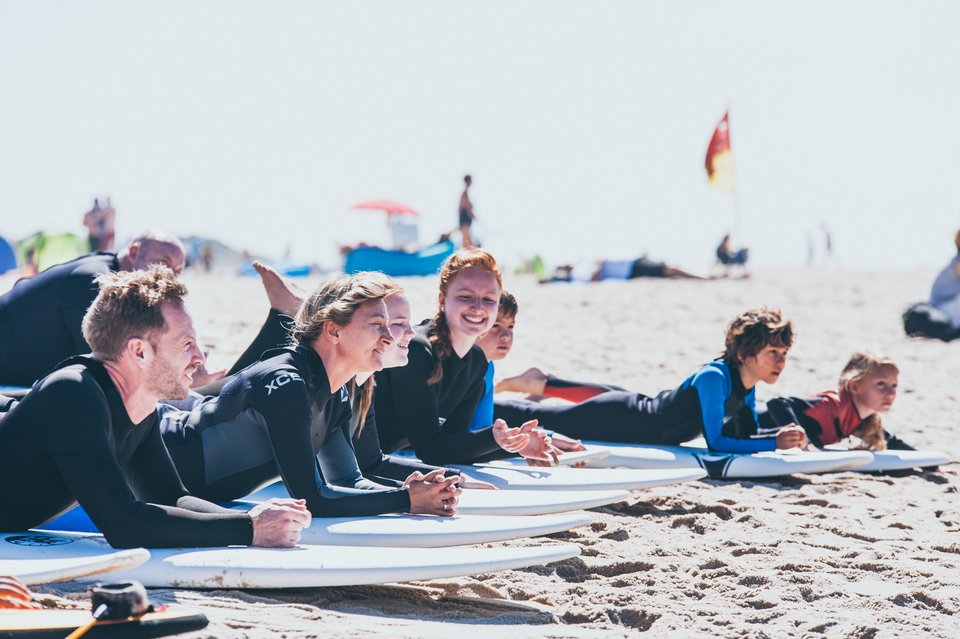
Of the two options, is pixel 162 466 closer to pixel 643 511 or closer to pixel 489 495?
pixel 489 495

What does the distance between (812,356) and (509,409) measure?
6.09 m

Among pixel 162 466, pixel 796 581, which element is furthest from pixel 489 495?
pixel 162 466

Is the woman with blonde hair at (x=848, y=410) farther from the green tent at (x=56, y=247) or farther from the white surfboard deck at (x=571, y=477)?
the green tent at (x=56, y=247)

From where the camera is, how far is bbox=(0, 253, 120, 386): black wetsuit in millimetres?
5297

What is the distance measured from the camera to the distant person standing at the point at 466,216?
17297 millimetres

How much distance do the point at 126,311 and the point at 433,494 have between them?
1.41 m

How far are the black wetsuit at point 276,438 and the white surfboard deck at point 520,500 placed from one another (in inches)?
18.7

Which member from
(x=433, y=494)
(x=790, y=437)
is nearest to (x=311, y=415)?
(x=433, y=494)

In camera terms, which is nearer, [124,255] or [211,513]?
[211,513]

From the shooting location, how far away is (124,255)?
5.58m

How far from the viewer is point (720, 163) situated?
19.2 metres

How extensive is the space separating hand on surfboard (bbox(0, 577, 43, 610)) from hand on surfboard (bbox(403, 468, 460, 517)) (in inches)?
58.2

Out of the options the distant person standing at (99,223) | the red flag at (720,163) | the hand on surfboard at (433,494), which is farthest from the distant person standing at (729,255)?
the hand on surfboard at (433,494)

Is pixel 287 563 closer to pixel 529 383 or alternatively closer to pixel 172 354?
pixel 172 354
